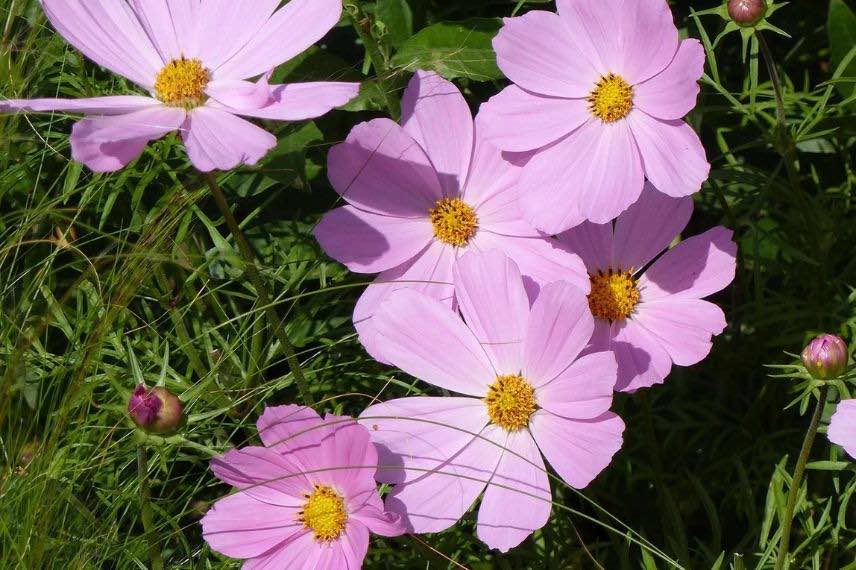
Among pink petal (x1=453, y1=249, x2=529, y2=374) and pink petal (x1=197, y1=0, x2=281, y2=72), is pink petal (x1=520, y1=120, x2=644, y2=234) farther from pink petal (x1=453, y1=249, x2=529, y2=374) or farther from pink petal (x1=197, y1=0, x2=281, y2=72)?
pink petal (x1=197, y1=0, x2=281, y2=72)

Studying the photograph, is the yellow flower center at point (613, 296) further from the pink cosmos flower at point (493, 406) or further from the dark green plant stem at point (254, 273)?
the dark green plant stem at point (254, 273)

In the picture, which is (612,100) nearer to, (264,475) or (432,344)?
(432,344)

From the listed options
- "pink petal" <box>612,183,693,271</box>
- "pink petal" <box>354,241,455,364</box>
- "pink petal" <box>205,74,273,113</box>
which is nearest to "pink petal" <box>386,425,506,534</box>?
"pink petal" <box>354,241,455,364</box>

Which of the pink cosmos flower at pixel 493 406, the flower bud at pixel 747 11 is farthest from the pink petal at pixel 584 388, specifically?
the flower bud at pixel 747 11

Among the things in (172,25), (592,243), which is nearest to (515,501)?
(592,243)

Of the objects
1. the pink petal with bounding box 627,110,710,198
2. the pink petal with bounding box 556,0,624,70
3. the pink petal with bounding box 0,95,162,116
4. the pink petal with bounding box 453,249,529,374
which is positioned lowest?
the pink petal with bounding box 453,249,529,374

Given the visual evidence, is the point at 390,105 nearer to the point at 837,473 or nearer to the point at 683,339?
the point at 683,339

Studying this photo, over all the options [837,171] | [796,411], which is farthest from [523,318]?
[837,171]
